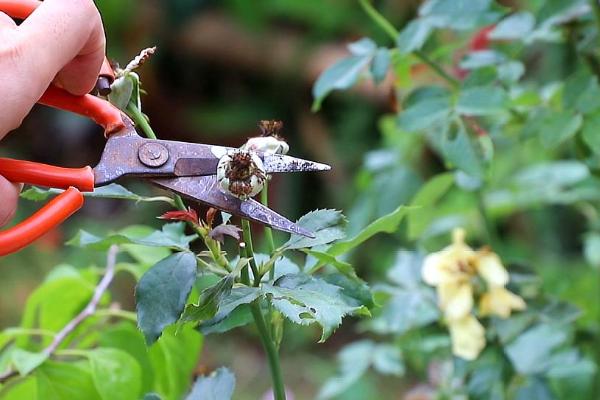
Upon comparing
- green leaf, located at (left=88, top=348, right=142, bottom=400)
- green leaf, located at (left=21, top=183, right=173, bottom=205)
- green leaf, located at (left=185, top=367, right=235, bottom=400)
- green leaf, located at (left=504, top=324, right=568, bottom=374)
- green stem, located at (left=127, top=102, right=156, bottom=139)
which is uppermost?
green stem, located at (left=127, top=102, right=156, bottom=139)

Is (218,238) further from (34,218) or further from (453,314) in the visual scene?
(453,314)

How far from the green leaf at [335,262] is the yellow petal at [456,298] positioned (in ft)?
0.87

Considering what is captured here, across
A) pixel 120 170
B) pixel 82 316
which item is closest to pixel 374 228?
pixel 120 170


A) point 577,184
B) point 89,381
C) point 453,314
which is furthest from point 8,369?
point 577,184

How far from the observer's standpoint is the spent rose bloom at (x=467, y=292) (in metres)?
0.74

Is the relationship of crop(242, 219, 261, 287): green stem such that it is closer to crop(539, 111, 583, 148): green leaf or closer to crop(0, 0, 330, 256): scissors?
crop(0, 0, 330, 256): scissors

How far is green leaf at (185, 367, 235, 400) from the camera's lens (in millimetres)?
519

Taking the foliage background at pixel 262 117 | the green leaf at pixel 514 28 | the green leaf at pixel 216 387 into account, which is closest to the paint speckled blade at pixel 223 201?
the green leaf at pixel 216 387

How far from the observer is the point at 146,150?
0.49 metres

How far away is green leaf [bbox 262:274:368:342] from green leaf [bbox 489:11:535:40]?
0.39m

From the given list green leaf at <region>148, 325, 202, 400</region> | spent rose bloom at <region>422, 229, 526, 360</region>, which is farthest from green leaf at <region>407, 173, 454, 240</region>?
green leaf at <region>148, 325, 202, 400</region>

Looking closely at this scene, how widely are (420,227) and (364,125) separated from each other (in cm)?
135

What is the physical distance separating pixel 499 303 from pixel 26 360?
0.38m

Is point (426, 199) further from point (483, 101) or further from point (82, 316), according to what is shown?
point (82, 316)
